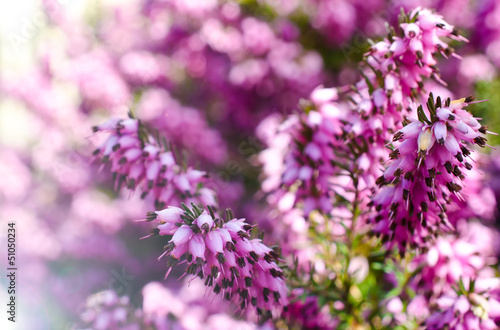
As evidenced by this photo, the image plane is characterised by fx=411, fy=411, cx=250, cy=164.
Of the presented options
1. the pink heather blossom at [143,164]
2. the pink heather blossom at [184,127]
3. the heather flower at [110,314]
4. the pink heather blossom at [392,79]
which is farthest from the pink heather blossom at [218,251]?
the pink heather blossom at [184,127]

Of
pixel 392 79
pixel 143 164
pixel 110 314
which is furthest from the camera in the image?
pixel 110 314

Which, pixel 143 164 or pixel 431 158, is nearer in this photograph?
pixel 431 158

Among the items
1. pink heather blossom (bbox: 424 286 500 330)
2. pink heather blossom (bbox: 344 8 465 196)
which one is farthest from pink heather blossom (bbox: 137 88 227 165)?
pink heather blossom (bbox: 424 286 500 330)

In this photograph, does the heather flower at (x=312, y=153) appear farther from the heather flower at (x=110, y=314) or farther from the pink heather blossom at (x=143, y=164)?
the heather flower at (x=110, y=314)

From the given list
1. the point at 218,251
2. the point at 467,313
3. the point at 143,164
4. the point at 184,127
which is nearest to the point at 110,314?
the point at 143,164

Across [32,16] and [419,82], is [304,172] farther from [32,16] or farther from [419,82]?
[32,16]

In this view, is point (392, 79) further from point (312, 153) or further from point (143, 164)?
point (143, 164)

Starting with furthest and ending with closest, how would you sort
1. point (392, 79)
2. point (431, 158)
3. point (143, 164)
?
1. point (143, 164)
2. point (392, 79)
3. point (431, 158)
